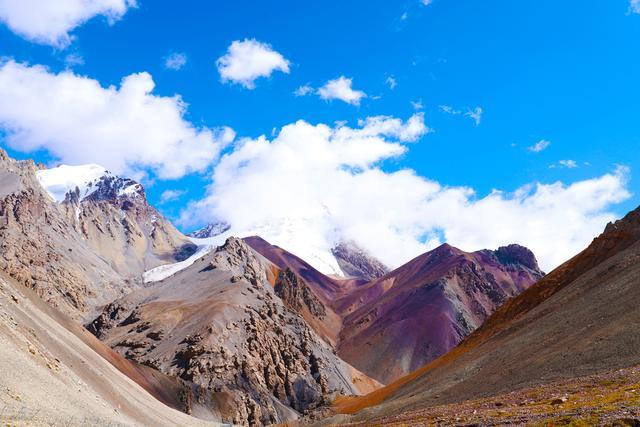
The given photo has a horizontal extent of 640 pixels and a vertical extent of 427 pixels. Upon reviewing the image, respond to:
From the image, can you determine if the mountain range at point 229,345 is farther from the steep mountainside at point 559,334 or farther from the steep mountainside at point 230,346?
the steep mountainside at point 230,346

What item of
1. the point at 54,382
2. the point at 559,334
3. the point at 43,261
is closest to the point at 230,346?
the point at 43,261

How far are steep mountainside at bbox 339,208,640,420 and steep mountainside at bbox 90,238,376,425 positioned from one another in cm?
4149

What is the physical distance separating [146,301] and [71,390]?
123638 millimetres

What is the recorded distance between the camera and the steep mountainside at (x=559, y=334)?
48.9 metres

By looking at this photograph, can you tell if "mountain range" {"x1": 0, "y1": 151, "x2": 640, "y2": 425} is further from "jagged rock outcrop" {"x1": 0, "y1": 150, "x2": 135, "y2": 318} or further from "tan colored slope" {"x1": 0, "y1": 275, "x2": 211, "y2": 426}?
"jagged rock outcrop" {"x1": 0, "y1": 150, "x2": 135, "y2": 318}

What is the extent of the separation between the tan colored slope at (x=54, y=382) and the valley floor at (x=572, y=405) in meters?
23.5

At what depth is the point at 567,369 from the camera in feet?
158

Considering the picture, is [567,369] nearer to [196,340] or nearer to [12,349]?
[12,349]

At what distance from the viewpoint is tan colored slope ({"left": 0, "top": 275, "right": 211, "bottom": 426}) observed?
3147cm

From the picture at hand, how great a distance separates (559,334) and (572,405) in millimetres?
28610

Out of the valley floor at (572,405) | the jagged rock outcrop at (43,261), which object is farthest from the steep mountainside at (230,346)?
the valley floor at (572,405)

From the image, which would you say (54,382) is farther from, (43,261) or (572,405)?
(43,261)

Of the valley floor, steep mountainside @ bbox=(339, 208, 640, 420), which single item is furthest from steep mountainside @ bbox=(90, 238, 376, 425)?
the valley floor

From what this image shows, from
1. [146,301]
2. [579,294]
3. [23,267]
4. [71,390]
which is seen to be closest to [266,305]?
[146,301]
